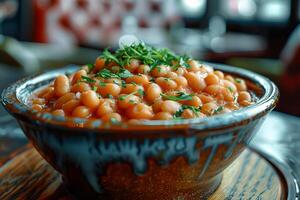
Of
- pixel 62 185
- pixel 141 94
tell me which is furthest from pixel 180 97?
pixel 62 185

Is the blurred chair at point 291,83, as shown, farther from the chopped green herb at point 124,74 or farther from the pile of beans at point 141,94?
the chopped green herb at point 124,74

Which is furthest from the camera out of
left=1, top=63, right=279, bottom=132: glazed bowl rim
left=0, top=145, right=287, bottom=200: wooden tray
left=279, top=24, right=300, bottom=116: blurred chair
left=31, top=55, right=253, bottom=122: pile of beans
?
left=279, top=24, right=300, bottom=116: blurred chair

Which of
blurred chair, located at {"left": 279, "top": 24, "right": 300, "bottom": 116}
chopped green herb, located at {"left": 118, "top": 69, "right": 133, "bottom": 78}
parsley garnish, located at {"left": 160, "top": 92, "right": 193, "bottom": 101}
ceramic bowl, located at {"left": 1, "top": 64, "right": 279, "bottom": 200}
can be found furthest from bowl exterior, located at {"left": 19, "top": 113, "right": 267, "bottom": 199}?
blurred chair, located at {"left": 279, "top": 24, "right": 300, "bottom": 116}

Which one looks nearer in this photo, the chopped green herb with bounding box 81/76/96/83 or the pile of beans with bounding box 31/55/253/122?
the pile of beans with bounding box 31/55/253/122

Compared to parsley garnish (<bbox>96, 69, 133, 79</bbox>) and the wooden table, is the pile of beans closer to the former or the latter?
parsley garnish (<bbox>96, 69, 133, 79</bbox>)

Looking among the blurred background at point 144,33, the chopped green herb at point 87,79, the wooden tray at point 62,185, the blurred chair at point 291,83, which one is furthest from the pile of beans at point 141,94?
the blurred chair at point 291,83

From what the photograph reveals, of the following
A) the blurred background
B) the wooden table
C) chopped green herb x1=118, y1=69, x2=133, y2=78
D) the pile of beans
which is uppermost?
chopped green herb x1=118, y1=69, x2=133, y2=78
